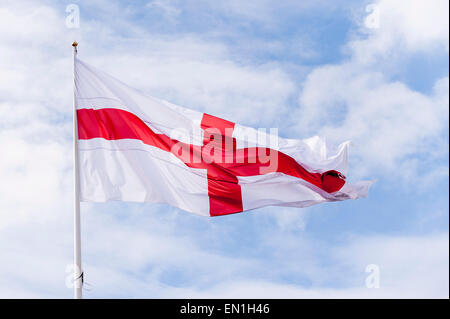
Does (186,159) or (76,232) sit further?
(186,159)

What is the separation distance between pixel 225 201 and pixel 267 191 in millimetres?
1369

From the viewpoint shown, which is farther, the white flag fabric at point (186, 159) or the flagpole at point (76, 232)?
the white flag fabric at point (186, 159)

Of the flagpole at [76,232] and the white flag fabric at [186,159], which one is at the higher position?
the white flag fabric at [186,159]

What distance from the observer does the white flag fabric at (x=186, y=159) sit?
48.0 feet

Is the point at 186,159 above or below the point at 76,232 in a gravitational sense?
above

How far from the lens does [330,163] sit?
54.4 ft

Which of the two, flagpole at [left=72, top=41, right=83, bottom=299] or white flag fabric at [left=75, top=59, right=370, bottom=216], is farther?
white flag fabric at [left=75, top=59, right=370, bottom=216]

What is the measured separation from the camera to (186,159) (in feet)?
51.2

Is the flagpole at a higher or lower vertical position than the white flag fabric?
lower

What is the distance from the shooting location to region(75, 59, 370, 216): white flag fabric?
1464cm
